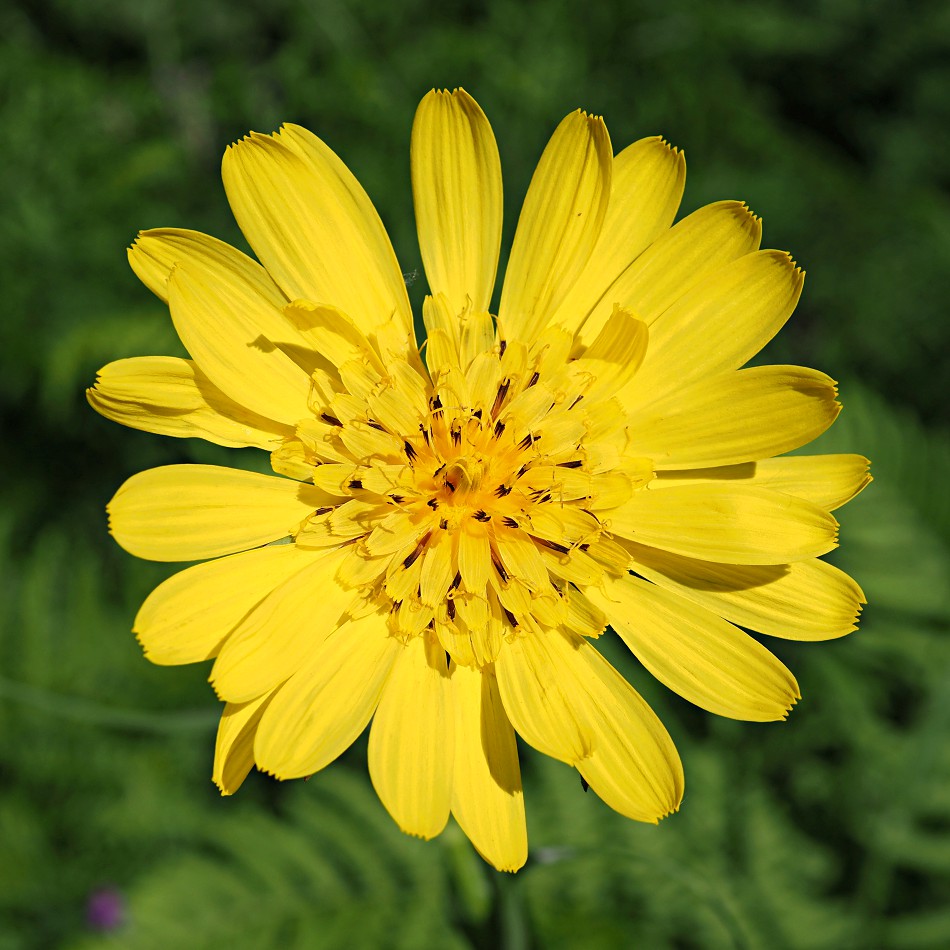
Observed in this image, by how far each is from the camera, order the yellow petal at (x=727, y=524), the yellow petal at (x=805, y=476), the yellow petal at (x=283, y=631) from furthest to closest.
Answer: the yellow petal at (x=805, y=476) → the yellow petal at (x=727, y=524) → the yellow petal at (x=283, y=631)

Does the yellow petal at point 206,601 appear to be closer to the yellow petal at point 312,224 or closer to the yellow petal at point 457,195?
the yellow petal at point 312,224

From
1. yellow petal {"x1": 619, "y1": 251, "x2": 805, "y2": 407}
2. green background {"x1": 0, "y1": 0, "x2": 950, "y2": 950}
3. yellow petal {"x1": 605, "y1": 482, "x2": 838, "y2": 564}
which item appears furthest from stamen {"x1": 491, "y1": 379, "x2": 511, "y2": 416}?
green background {"x1": 0, "y1": 0, "x2": 950, "y2": 950}

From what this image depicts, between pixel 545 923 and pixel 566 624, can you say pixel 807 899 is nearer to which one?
pixel 545 923

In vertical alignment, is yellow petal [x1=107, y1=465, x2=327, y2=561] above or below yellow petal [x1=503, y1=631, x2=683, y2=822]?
above

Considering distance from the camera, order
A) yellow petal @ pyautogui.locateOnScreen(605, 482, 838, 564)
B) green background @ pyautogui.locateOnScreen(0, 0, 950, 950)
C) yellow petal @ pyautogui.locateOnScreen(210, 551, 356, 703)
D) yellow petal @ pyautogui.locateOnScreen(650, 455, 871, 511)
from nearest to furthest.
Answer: yellow petal @ pyautogui.locateOnScreen(210, 551, 356, 703), yellow petal @ pyautogui.locateOnScreen(605, 482, 838, 564), yellow petal @ pyautogui.locateOnScreen(650, 455, 871, 511), green background @ pyautogui.locateOnScreen(0, 0, 950, 950)

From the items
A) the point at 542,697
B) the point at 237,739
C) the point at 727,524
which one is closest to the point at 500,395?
the point at 727,524

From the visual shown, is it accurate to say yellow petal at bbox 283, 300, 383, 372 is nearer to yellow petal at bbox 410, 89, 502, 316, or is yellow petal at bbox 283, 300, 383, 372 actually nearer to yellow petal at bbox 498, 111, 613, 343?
yellow petal at bbox 410, 89, 502, 316

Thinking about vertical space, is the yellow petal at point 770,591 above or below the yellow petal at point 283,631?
above

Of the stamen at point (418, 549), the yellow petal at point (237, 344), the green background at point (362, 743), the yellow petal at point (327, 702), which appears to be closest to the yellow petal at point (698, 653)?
the stamen at point (418, 549)
